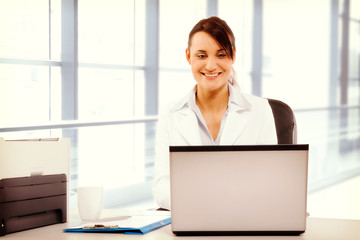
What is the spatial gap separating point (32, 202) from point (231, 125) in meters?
1.07

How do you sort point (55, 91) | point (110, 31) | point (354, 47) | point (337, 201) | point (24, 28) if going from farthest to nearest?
point (354, 47), point (337, 201), point (110, 31), point (55, 91), point (24, 28)

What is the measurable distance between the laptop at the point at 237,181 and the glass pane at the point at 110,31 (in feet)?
12.4

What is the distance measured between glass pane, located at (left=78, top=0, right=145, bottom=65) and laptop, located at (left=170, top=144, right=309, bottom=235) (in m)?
3.79

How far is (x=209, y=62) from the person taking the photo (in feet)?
7.97

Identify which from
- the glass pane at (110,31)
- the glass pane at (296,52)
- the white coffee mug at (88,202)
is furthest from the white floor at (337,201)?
the white coffee mug at (88,202)

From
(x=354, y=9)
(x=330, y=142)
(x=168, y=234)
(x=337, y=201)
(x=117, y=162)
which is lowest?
(x=337, y=201)

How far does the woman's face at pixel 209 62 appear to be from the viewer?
2430 millimetres

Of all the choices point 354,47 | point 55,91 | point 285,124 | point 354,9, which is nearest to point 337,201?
point 55,91

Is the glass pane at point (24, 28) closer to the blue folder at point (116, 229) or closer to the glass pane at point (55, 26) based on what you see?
the glass pane at point (55, 26)

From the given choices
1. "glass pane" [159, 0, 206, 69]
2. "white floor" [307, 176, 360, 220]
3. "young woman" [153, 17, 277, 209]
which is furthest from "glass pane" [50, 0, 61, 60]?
"white floor" [307, 176, 360, 220]

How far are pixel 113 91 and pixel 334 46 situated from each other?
4769 mm

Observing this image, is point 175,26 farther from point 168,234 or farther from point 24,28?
point 168,234

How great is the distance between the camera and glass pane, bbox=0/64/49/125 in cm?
418

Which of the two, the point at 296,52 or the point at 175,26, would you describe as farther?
the point at 296,52
